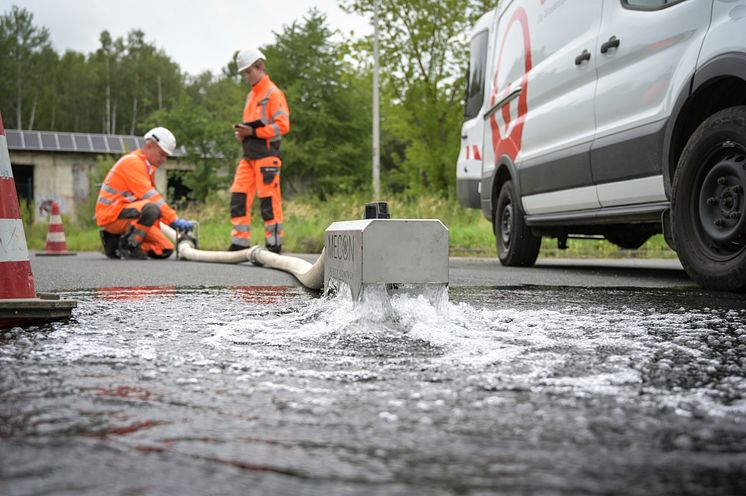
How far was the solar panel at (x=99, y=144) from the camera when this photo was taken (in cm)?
4039

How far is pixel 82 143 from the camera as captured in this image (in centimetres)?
4125

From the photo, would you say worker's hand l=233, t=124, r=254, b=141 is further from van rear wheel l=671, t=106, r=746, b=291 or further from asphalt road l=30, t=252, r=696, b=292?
van rear wheel l=671, t=106, r=746, b=291

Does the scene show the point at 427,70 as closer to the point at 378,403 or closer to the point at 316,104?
the point at 316,104

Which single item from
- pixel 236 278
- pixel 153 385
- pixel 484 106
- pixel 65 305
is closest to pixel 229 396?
pixel 153 385

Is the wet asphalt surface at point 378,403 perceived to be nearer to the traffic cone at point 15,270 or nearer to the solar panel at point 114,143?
the traffic cone at point 15,270

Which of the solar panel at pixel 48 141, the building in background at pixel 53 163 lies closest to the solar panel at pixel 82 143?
the building in background at pixel 53 163

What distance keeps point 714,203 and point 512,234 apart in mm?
3218

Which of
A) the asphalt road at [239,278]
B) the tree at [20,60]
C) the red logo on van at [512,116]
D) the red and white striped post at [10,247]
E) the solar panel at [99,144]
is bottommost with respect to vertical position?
the asphalt road at [239,278]

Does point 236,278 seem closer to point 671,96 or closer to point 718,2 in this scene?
point 671,96

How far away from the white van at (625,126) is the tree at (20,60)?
55.5 m

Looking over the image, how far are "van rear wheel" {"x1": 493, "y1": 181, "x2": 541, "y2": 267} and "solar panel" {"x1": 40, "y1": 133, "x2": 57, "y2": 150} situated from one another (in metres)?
36.0

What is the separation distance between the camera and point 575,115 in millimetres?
5781

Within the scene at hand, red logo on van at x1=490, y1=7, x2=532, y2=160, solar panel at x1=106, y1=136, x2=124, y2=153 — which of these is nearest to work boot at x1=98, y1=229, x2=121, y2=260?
red logo on van at x1=490, y1=7, x2=532, y2=160

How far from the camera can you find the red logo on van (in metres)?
6.86
